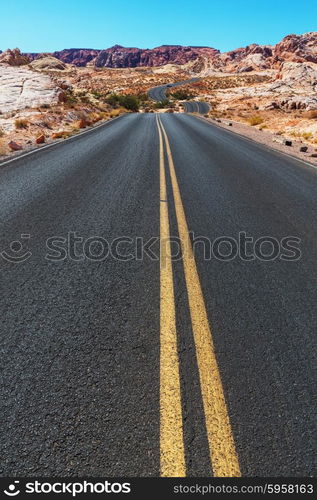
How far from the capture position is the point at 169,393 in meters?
1.95

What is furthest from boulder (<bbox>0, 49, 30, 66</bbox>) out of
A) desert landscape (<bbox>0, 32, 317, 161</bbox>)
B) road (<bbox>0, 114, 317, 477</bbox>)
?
road (<bbox>0, 114, 317, 477</bbox>)

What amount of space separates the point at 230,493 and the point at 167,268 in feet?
7.44

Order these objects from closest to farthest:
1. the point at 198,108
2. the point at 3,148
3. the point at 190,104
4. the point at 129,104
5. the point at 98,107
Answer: the point at 3,148 < the point at 98,107 < the point at 129,104 < the point at 198,108 < the point at 190,104

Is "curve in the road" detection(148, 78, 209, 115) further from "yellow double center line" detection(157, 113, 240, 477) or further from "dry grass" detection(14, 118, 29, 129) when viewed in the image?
"yellow double center line" detection(157, 113, 240, 477)

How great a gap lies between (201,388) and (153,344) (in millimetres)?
526

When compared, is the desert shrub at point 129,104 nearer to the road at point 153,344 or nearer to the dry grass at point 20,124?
the dry grass at point 20,124

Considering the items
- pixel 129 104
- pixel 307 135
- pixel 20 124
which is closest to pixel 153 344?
pixel 20 124

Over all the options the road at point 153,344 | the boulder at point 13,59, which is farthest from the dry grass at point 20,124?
the boulder at point 13,59

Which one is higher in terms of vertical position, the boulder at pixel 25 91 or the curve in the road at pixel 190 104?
the curve in the road at pixel 190 104

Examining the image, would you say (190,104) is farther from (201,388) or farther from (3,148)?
(201,388)

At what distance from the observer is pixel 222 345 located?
2398mm

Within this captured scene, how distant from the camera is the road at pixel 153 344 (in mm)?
1644

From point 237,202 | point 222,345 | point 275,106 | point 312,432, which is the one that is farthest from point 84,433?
point 275,106

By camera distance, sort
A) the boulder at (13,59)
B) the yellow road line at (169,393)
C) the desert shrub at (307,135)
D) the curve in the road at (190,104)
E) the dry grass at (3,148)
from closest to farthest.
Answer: the yellow road line at (169,393)
the dry grass at (3,148)
the desert shrub at (307,135)
the curve in the road at (190,104)
the boulder at (13,59)
